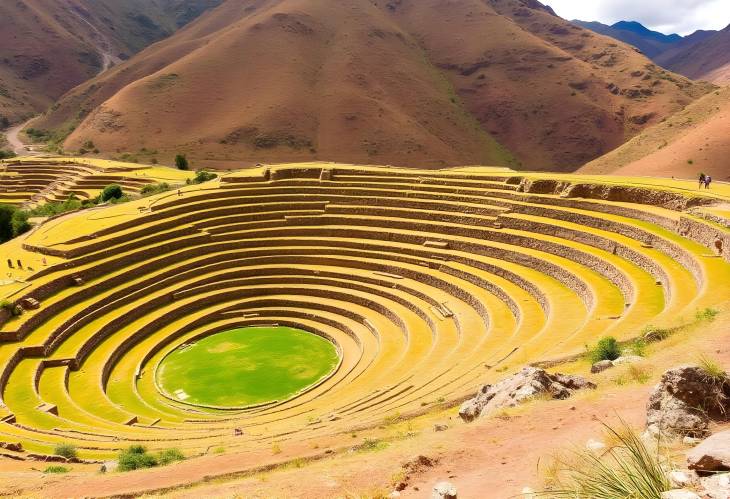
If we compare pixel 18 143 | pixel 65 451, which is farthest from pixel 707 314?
pixel 18 143

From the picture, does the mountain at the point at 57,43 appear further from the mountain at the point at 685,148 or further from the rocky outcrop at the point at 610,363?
the rocky outcrop at the point at 610,363

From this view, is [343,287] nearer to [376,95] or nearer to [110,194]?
[110,194]

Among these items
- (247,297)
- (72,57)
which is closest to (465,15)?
(72,57)

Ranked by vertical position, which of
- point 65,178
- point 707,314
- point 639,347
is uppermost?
point 65,178

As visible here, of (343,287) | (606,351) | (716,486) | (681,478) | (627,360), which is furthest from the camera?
(343,287)

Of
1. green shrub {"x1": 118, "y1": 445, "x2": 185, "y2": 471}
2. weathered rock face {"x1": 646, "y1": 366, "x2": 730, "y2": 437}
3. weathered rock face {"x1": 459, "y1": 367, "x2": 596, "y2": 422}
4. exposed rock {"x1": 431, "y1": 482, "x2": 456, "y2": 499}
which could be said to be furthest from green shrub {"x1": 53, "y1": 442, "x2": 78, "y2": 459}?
weathered rock face {"x1": 646, "y1": 366, "x2": 730, "y2": 437}

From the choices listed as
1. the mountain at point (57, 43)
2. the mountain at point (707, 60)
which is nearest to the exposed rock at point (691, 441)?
the mountain at point (57, 43)
